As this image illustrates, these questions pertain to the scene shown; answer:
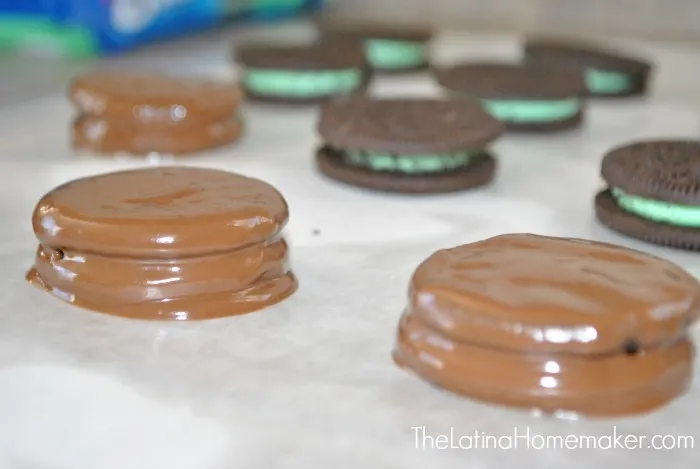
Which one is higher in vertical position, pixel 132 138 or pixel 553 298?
pixel 553 298

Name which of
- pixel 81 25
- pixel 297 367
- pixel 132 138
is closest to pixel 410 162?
pixel 132 138

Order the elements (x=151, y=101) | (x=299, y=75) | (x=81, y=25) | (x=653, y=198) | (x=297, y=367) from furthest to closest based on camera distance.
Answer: (x=81, y=25) → (x=299, y=75) → (x=151, y=101) → (x=653, y=198) → (x=297, y=367)

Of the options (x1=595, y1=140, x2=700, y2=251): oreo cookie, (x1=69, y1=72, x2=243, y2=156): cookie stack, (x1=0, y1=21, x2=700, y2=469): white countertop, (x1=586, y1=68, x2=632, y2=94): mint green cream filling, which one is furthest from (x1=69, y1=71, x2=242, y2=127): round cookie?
(x1=586, y1=68, x2=632, y2=94): mint green cream filling

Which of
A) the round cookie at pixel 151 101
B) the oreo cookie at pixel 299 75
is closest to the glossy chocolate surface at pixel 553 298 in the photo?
the round cookie at pixel 151 101

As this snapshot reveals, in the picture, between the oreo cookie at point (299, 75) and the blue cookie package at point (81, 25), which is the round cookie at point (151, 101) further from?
the blue cookie package at point (81, 25)

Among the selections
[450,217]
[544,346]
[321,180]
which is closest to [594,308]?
[544,346]

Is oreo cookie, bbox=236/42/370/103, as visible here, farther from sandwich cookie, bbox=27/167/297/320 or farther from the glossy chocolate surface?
the glossy chocolate surface

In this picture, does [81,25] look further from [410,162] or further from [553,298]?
[553,298]
